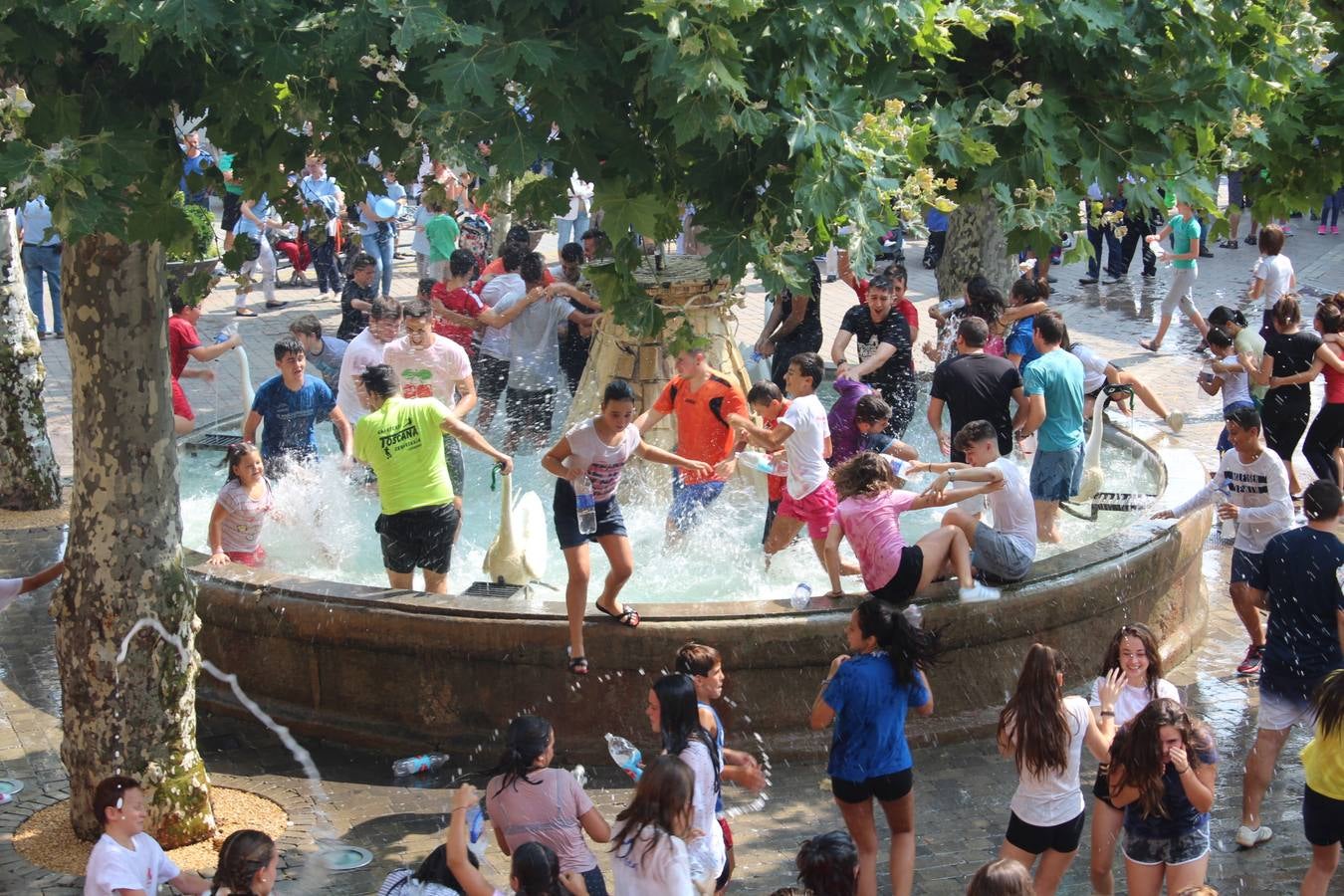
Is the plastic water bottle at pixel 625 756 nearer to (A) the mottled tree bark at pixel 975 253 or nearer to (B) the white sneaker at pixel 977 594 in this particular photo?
(B) the white sneaker at pixel 977 594

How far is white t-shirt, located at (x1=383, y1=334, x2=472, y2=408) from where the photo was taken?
10.3 meters

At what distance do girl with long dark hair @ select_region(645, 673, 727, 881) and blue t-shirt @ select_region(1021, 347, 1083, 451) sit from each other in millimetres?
4444

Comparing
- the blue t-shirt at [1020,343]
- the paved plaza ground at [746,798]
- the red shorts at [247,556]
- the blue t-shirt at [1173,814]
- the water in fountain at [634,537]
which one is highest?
the blue t-shirt at [1020,343]

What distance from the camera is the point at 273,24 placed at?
539cm

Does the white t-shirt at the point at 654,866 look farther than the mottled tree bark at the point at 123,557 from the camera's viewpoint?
No

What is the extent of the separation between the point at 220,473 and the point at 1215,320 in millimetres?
7002

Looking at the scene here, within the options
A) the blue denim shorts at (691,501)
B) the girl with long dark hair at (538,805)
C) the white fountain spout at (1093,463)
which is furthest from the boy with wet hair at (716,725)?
the white fountain spout at (1093,463)

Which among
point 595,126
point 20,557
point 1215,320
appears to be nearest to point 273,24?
point 595,126

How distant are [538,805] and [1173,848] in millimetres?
2257

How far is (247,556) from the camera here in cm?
902

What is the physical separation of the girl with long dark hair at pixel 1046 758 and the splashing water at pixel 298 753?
2728 mm

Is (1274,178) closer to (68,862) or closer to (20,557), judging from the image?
(68,862)

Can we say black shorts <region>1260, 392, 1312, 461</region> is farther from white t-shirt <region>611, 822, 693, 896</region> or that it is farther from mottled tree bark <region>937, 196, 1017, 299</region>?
white t-shirt <region>611, 822, 693, 896</region>

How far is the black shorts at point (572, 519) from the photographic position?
26.2 feet
